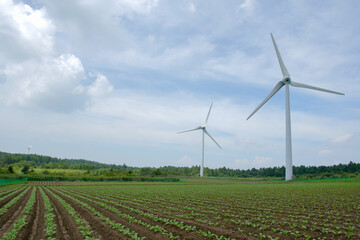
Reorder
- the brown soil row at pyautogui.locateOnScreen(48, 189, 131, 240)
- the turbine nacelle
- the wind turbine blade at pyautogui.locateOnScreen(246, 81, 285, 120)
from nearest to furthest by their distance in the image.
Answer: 1. the brown soil row at pyautogui.locateOnScreen(48, 189, 131, 240)
2. the wind turbine blade at pyautogui.locateOnScreen(246, 81, 285, 120)
3. the turbine nacelle

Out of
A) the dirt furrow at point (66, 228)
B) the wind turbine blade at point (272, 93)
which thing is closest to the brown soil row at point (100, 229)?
the dirt furrow at point (66, 228)

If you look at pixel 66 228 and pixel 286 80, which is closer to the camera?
pixel 66 228

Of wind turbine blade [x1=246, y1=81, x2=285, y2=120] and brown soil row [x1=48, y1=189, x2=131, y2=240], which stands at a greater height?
wind turbine blade [x1=246, y1=81, x2=285, y2=120]

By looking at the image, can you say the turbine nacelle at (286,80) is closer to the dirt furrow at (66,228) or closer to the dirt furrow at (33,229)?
the dirt furrow at (66,228)

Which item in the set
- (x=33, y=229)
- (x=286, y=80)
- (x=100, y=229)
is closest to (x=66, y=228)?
(x=33, y=229)

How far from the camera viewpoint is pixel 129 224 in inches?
603

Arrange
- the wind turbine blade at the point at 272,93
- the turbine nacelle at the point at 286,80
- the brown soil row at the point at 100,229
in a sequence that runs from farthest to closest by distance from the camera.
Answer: the turbine nacelle at the point at 286,80 → the wind turbine blade at the point at 272,93 → the brown soil row at the point at 100,229

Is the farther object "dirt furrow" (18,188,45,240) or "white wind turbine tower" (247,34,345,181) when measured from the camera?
"white wind turbine tower" (247,34,345,181)

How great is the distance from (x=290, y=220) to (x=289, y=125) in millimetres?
58183

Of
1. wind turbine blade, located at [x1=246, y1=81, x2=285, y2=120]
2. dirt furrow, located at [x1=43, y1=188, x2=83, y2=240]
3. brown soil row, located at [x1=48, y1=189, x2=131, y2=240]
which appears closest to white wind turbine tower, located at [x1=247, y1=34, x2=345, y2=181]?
wind turbine blade, located at [x1=246, y1=81, x2=285, y2=120]

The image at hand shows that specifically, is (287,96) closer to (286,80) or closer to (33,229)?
(286,80)

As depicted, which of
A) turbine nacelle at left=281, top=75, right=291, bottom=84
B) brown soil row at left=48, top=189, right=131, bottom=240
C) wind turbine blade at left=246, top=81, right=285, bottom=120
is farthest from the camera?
turbine nacelle at left=281, top=75, right=291, bottom=84

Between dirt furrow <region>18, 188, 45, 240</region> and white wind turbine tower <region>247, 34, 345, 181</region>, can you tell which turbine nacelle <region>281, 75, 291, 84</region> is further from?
dirt furrow <region>18, 188, 45, 240</region>

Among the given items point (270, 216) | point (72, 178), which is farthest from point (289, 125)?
point (72, 178)
